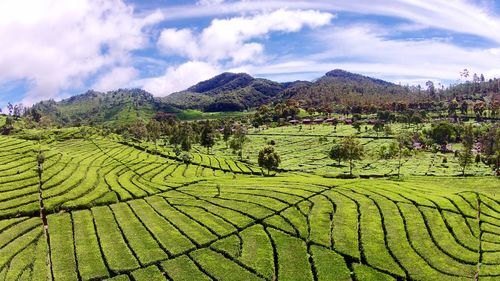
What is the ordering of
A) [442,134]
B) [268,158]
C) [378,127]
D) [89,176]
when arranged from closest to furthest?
[89,176] < [268,158] < [442,134] < [378,127]

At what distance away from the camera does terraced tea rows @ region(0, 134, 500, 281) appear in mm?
42656

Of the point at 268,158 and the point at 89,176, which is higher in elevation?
the point at 89,176

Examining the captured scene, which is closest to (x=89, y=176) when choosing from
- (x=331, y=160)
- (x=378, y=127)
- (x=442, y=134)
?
(x=331, y=160)

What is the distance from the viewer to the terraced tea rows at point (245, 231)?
42.7m

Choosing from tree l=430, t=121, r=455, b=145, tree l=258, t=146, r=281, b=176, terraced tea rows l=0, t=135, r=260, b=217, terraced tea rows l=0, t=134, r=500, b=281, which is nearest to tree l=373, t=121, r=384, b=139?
tree l=430, t=121, r=455, b=145

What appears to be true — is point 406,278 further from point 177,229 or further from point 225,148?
point 225,148

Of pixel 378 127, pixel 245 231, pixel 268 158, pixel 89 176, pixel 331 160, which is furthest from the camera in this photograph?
pixel 378 127

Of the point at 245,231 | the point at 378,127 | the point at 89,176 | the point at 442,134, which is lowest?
the point at 245,231

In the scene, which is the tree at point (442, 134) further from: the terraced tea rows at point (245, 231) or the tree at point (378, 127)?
the terraced tea rows at point (245, 231)

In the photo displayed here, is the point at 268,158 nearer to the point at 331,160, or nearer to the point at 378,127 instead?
the point at 331,160

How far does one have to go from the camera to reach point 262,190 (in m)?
65.8

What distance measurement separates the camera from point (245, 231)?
50219mm

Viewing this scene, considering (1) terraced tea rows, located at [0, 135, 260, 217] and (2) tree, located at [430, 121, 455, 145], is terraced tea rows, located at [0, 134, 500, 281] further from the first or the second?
(2) tree, located at [430, 121, 455, 145]

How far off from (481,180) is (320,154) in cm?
5758
